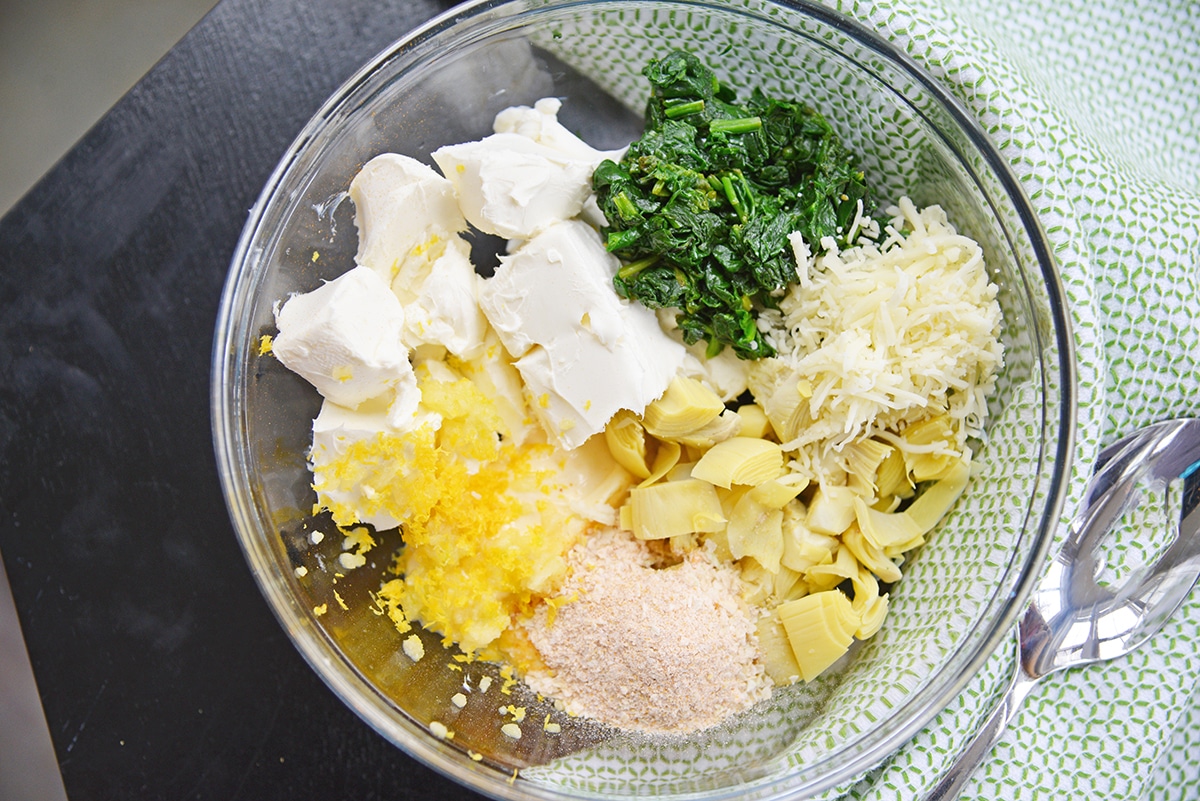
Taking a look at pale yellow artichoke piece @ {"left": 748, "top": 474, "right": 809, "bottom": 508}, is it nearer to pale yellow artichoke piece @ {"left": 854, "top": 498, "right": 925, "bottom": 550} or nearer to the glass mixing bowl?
pale yellow artichoke piece @ {"left": 854, "top": 498, "right": 925, "bottom": 550}

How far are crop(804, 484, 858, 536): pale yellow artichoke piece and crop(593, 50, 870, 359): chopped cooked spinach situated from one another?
360mm

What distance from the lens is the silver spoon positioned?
1960 millimetres

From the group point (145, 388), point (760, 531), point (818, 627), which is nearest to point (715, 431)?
point (760, 531)

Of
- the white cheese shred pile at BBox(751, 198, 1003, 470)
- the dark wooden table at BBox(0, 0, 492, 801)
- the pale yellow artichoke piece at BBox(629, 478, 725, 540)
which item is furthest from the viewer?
the dark wooden table at BBox(0, 0, 492, 801)

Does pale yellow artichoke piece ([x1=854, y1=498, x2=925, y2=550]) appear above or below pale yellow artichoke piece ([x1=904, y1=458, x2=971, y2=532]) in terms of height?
below

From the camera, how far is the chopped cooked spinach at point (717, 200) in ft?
6.12

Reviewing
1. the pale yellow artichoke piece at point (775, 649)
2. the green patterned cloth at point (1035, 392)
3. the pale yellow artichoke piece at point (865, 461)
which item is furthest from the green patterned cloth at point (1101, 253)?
the pale yellow artichoke piece at point (865, 461)

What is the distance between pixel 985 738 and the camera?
1937mm

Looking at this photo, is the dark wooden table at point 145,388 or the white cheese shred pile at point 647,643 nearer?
the white cheese shred pile at point 647,643

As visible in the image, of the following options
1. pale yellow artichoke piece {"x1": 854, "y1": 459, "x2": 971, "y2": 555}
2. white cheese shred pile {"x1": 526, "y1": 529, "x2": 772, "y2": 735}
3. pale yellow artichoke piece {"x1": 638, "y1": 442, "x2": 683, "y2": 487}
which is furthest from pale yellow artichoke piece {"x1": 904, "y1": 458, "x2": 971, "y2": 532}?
pale yellow artichoke piece {"x1": 638, "y1": 442, "x2": 683, "y2": 487}

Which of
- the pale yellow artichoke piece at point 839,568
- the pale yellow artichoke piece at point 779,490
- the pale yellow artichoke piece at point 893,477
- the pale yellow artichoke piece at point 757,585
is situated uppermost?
the pale yellow artichoke piece at point 893,477

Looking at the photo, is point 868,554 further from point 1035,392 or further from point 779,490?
point 1035,392

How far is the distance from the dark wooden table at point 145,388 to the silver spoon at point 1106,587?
1913 mm

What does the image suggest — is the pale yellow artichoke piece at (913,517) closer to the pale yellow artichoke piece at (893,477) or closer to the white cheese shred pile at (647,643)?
the pale yellow artichoke piece at (893,477)
